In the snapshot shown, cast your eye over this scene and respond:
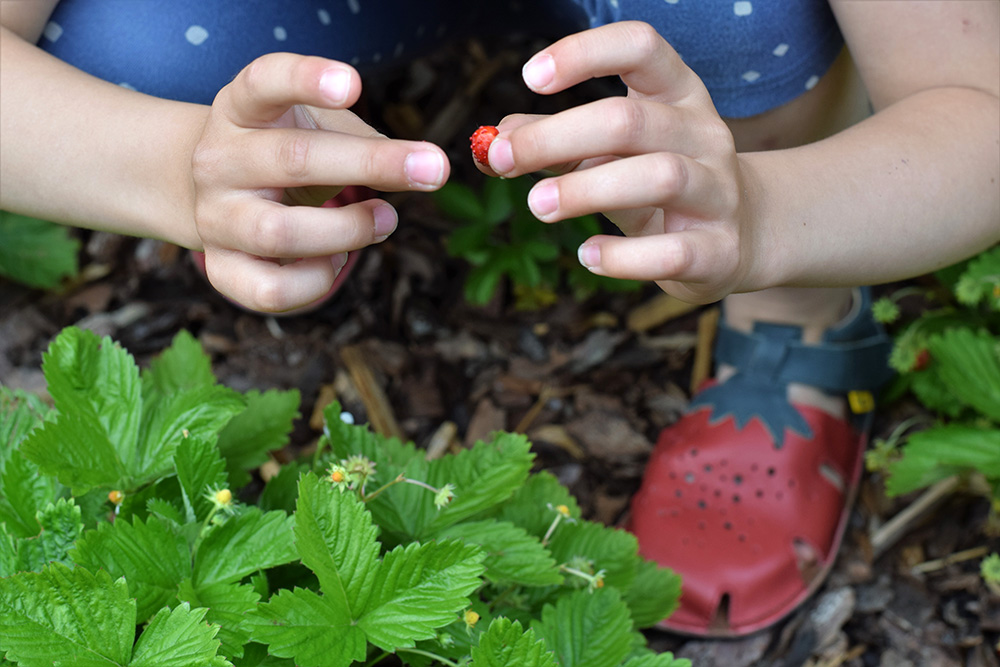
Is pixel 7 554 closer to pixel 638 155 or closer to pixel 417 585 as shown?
pixel 417 585

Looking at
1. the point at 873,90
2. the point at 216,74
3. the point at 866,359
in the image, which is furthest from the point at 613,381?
the point at 216,74

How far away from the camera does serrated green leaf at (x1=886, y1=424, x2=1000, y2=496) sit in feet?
3.75

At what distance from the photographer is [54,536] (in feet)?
2.52

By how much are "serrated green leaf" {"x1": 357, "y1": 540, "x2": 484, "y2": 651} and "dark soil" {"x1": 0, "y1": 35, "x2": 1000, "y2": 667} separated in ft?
2.37

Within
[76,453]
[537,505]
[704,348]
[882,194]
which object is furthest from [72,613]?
[704,348]

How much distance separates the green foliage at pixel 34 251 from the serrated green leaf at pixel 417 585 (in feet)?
3.94

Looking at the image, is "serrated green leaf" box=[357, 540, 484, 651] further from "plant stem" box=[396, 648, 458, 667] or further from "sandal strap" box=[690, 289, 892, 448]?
"sandal strap" box=[690, 289, 892, 448]

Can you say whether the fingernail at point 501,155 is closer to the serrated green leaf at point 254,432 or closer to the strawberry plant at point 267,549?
the strawberry plant at point 267,549

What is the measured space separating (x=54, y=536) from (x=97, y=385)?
16 centimetres

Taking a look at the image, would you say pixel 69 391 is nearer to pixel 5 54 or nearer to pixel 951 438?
pixel 5 54

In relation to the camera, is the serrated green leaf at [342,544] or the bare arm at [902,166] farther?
the bare arm at [902,166]

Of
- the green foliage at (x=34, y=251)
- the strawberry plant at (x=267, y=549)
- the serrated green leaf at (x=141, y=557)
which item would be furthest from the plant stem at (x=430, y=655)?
the green foliage at (x=34, y=251)

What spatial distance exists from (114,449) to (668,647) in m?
0.90

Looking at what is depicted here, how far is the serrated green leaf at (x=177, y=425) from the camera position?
2.72ft
